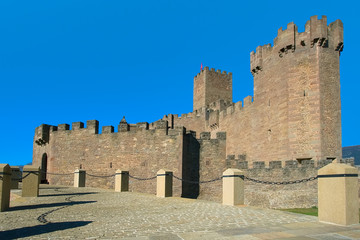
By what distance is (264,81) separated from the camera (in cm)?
2148

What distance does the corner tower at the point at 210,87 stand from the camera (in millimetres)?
43312

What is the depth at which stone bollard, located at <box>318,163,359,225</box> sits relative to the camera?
281 inches

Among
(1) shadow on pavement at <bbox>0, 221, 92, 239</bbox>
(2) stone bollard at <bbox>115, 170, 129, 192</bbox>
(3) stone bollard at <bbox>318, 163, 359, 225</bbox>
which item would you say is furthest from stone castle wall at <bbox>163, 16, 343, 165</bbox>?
(1) shadow on pavement at <bbox>0, 221, 92, 239</bbox>

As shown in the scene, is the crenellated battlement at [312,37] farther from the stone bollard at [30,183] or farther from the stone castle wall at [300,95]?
the stone bollard at [30,183]

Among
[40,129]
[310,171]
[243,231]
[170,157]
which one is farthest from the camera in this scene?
[40,129]

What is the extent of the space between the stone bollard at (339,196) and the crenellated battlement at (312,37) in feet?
41.6

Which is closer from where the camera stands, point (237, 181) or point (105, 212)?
point (105, 212)

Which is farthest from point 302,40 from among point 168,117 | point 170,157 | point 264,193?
point 168,117

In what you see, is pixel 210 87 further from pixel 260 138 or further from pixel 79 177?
pixel 79 177

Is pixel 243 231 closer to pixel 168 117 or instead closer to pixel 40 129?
pixel 40 129

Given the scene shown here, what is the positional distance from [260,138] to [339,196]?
561 inches

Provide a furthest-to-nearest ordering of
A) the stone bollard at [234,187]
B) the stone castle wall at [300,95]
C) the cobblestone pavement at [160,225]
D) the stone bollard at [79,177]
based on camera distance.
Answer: the stone bollard at [79,177] < the stone castle wall at [300,95] < the stone bollard at [234,187] < the cobblestone pavement at [160,225]

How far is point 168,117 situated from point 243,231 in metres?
35.1

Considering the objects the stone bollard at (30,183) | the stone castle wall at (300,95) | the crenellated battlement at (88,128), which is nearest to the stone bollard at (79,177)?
the crenellated battlement at (88,128)
